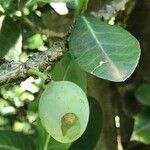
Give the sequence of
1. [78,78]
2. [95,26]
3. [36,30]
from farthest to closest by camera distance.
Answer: [36,30]
[78,78]
[95,26]

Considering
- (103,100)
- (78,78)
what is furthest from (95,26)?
(103,100)

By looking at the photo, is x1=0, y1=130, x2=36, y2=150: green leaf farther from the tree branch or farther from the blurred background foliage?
the tree branch

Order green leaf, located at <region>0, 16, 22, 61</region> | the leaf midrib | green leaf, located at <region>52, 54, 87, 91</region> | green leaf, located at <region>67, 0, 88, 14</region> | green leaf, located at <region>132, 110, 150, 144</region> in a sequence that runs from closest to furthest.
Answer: the leaf midrib → green leaf, located at <region>67, 0, 88, 14</region> → green leaf, located at <region>52, 54, 87, 91</region> → green leaf, located at <region>0, 16, 22, 61</region> → green leaf, located at <region>132, 110, 150, 144</region>

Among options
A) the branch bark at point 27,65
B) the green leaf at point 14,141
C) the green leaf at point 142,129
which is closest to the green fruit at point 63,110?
the branch bark at point 27,65

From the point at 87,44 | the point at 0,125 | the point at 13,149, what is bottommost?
the point at 0,125

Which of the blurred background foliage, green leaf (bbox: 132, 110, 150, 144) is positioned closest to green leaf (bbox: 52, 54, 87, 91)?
the blurred background foliage

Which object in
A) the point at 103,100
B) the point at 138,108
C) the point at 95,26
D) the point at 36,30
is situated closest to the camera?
the point at 95,26

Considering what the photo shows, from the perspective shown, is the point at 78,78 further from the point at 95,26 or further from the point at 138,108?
the point at 138,108
